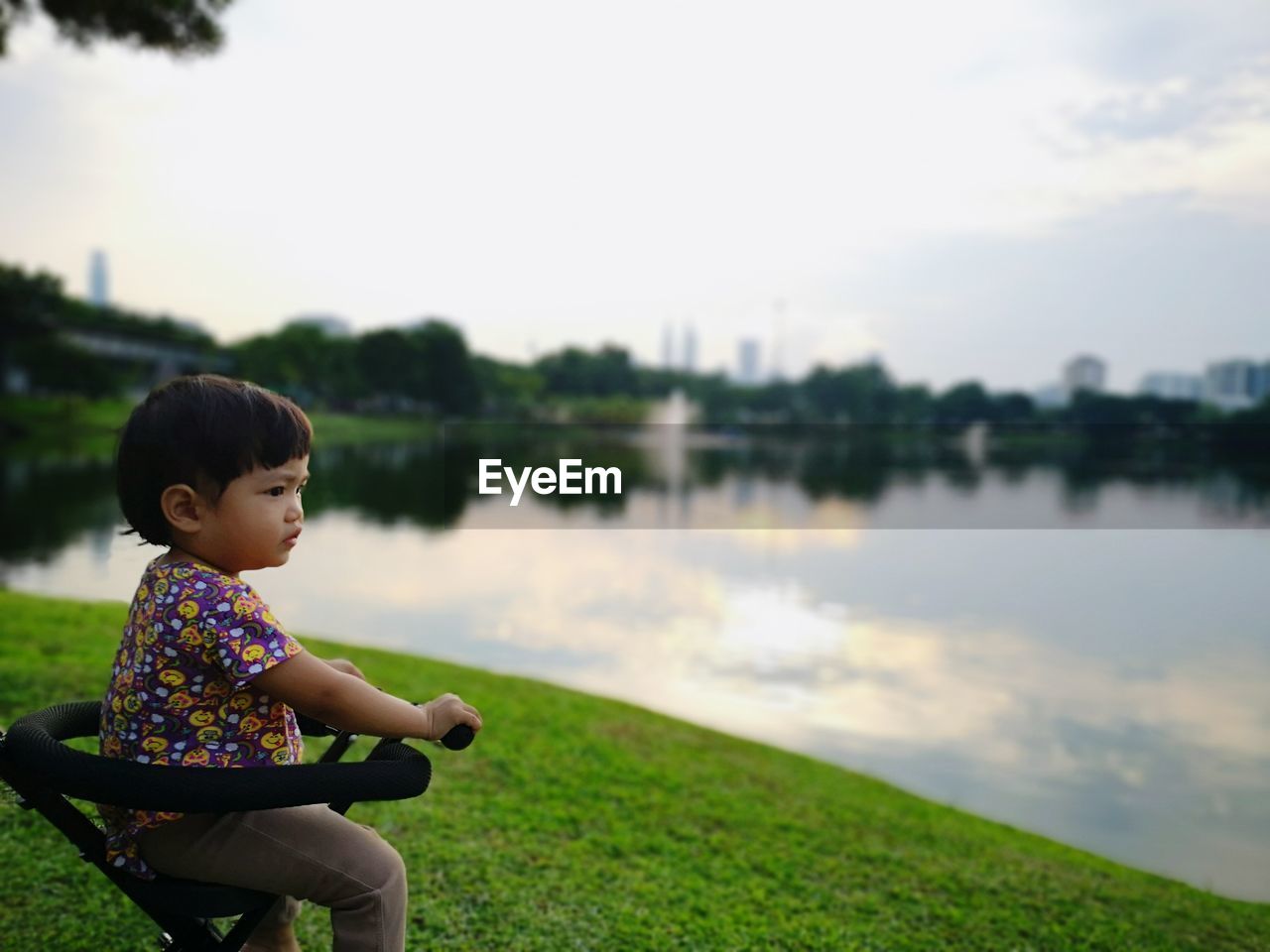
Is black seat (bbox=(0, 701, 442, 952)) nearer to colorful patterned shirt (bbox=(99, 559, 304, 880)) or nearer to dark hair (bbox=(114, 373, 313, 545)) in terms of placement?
colorful patterned shirt (bbox=(99, 559, 304, 880))

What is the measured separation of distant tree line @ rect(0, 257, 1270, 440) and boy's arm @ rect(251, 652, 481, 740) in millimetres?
24751

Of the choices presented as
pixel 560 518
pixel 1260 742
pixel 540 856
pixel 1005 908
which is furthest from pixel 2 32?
pixel 1260 742

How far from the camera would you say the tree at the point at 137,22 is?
693 cm

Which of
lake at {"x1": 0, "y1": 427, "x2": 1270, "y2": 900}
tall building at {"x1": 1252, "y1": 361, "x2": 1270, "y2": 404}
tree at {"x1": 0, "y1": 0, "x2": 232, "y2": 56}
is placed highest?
tree at {"x1": 0, "y1": 0, "x2": 232, "y2": 56}

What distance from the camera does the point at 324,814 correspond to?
1.39 meters

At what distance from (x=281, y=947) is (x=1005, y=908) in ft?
A: 7.92

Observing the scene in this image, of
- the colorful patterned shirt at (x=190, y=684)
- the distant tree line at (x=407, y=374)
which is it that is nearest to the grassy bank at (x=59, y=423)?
the distant tree line at (x=407, y=374)

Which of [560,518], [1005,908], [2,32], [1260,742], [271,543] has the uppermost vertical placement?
[2,32]

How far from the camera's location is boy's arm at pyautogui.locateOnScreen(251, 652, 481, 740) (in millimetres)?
1286

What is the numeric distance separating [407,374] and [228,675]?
46.8 meters

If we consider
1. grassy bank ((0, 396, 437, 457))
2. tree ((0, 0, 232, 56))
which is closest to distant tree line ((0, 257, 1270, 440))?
grassy bank ((0, 396, 437, 457))

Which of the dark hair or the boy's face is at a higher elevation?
the dark hair

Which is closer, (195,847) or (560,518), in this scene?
(195,847)

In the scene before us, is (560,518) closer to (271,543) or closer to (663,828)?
(663,828)
